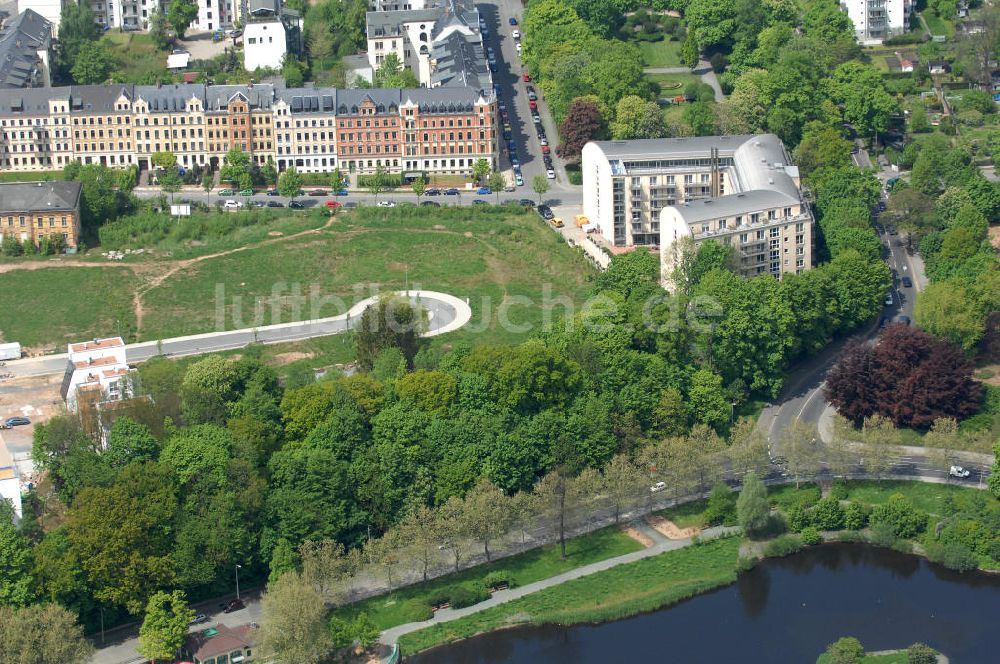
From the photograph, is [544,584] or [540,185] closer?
[544,584]

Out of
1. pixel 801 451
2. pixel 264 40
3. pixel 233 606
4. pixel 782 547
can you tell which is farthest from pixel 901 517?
pixel 264 40

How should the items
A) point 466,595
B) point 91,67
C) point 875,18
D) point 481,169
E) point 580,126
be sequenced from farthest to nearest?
point 875,18
point 91,67
point 580,126
point 481,169
point 466,595

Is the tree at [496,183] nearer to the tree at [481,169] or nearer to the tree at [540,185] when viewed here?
the tree at [481,169]

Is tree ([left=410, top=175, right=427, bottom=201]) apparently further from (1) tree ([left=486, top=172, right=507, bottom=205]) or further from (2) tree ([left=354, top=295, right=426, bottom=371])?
(2) tree ([left=354, top=295, right=426, bottom=371])

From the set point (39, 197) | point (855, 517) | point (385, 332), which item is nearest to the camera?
point (855, 517)

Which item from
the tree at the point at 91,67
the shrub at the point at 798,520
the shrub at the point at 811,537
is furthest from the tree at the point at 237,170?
the shrub at the point at 811,537

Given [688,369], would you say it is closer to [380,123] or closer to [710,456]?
[710,456]

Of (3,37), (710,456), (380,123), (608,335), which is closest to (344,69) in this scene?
(380,123)

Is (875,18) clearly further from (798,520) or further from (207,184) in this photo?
(798,520)

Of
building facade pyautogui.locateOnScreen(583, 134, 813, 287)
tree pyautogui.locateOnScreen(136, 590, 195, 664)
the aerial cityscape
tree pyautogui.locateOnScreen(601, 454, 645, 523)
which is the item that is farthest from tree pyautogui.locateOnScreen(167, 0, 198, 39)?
tree pyautogui.locateOnScreen(136, 590, 195, 664)
